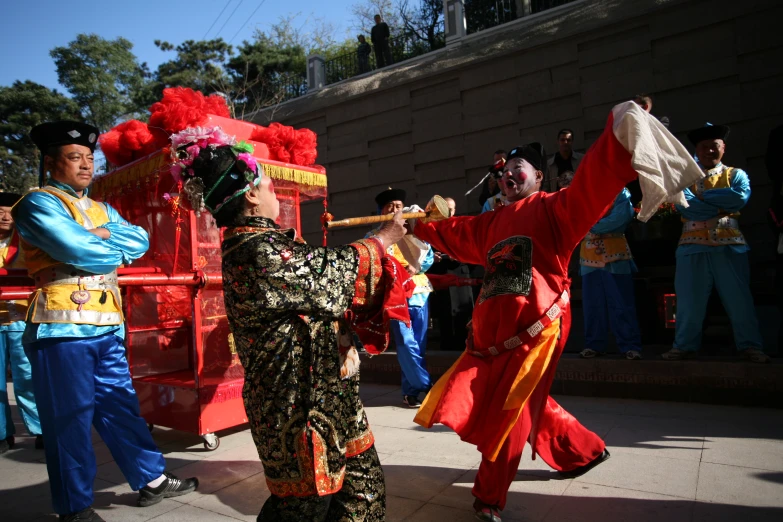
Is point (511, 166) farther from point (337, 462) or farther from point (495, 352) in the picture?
point (337, 462)

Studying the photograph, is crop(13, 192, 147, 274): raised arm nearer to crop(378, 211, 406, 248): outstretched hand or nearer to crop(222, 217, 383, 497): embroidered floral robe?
crop(222, 217, 383, 497): embroidered floral robe

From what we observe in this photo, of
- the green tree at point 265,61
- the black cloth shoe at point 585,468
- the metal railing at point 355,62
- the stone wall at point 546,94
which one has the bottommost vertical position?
the black cloth shoe at point 585,468

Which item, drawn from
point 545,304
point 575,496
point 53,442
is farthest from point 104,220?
point 575,496

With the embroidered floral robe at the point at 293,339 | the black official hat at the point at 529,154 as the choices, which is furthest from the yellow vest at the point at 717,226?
the embroidered floral robe at the point at 293,339

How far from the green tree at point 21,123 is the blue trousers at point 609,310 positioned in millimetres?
24197

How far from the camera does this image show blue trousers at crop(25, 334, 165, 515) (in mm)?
2547

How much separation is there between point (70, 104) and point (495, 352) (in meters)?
28.1

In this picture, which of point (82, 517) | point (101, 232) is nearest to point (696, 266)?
point (101, 232)

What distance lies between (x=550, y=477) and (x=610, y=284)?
2.47 m

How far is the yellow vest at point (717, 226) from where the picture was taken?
4.27 meters

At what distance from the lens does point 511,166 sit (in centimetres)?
282

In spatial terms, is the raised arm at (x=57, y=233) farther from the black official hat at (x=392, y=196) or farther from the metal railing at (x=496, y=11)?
the metal railing at (x=496, y=11)

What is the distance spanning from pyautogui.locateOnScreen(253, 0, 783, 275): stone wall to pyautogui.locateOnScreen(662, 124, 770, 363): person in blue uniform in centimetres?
219

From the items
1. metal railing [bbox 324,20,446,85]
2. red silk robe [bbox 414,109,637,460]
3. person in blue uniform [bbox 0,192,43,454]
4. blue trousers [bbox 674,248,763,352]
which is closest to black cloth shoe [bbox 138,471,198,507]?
red silk robe [bbox 414,109,637,460]
